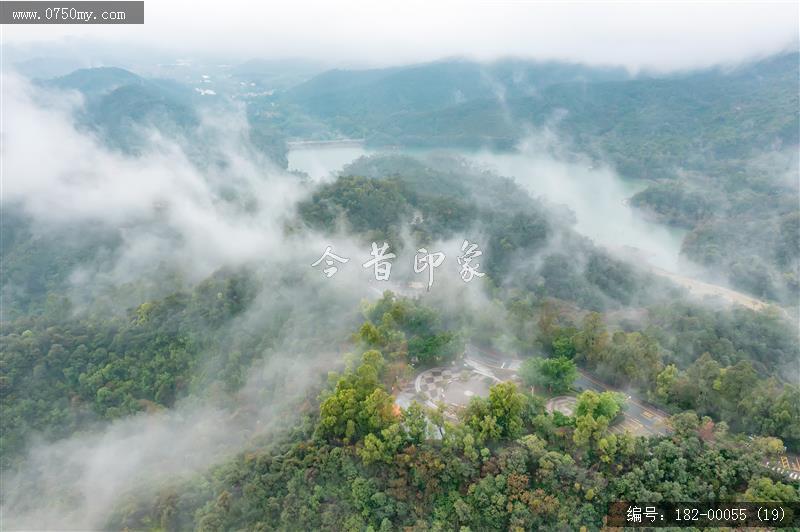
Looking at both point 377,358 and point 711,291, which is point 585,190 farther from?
point 377,358

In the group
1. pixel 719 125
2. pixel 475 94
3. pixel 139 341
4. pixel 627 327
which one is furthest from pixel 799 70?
pixel 139 341

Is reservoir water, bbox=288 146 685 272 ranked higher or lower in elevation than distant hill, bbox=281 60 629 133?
lower

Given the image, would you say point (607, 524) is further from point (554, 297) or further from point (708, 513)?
point (554, 297)

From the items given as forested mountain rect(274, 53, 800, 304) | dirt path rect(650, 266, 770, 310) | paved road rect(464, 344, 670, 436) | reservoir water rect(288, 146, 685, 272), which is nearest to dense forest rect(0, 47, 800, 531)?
paved road rect(464, 344, 670, 436)

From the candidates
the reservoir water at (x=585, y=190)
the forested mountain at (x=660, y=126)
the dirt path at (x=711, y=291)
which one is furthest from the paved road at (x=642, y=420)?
the reservoir water at (x=585, y=190)

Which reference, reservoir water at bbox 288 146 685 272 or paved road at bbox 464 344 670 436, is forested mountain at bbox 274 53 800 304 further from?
paved road at bbox 464 344 670 436

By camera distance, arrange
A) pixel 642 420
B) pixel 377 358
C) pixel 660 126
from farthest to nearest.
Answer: pixel 660 126
pixel 377 358
pixel 642 420

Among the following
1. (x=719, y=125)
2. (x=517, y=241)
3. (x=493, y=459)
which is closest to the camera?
(x=493, y=459)

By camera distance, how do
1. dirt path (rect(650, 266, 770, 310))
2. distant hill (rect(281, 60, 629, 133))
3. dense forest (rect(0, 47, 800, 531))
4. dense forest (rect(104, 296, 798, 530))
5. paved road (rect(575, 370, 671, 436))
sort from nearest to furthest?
→ dense forest (rect(104, 296, 798, 530)) → dense forest (rect(0, 47, 800, 531)) → paved road (rect(575, 370, 671, 436)) → dirt path (rect(650, 266, 770, 310)) → distant hill (rect(281, 60, 629, 133))

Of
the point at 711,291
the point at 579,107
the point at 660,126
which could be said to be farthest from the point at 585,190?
the point at 711,291

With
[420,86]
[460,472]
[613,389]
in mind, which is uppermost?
[420,86]

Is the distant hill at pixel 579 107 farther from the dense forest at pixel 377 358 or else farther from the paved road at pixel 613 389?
the paved road at pixel 613 389
